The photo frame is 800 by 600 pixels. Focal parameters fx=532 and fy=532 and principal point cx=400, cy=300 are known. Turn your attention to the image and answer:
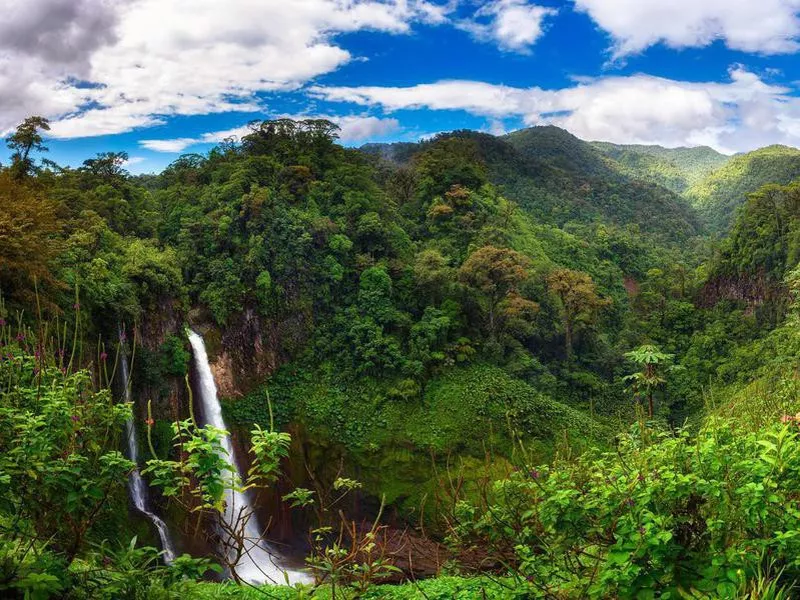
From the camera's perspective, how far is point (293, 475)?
15.3 meters

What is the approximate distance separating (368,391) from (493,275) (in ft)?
19.5

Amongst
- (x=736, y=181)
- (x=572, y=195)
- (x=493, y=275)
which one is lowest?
(x=493, y=275)

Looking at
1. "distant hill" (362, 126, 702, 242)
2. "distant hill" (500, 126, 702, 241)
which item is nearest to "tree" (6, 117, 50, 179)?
"distant hill" (362, 126, 702, 242)

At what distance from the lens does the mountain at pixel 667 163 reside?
77500 mm

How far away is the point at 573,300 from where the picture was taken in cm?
2044

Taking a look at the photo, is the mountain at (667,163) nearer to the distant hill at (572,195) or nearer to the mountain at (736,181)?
the mountain at (736,181)

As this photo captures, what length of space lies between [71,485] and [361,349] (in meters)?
14.7

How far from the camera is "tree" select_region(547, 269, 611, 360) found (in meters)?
20.2

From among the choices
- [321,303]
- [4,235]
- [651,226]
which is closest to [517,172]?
[651,226]

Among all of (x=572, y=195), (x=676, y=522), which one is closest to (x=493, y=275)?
(x=676, y=522)

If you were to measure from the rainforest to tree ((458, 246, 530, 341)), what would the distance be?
109mm

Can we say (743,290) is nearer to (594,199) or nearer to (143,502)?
(594,199)

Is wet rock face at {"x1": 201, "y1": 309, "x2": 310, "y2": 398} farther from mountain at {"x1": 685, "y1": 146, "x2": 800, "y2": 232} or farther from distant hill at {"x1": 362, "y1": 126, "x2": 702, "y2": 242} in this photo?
mountain at {"x1": 685, "y1": 146, "x2": 800, "y2": 232}

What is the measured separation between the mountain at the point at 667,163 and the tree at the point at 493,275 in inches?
2345
